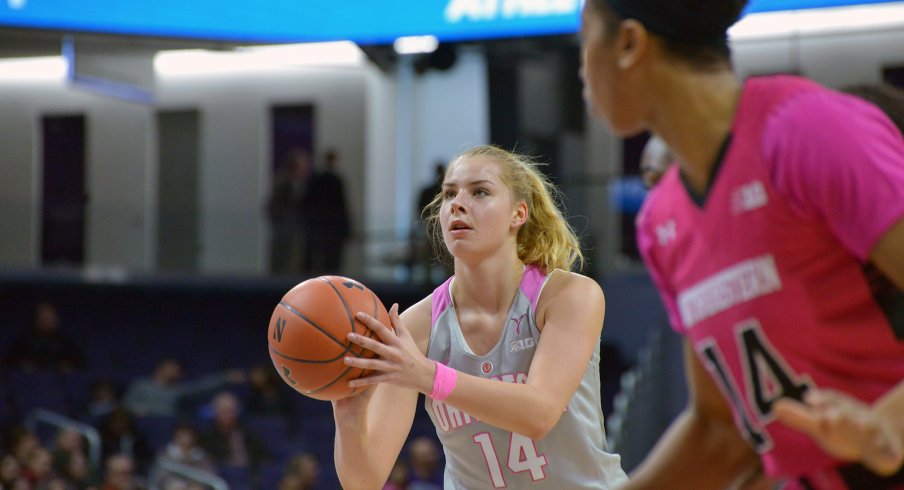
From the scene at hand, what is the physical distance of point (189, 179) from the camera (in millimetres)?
18859

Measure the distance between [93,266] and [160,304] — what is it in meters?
1.94

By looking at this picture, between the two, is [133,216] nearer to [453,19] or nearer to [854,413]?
[453,19]

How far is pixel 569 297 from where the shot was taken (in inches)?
135

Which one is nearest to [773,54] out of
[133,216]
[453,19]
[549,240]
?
[453,19]

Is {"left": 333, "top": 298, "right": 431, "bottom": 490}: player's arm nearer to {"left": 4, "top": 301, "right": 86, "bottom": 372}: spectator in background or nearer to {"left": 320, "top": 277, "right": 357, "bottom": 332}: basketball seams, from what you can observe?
{"left": 320, "top": 277, "right": 357, "bottom": 332}: basketball seams

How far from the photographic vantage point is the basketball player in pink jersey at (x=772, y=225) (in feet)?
5.24

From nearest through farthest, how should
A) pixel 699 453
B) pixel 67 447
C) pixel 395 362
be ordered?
pixel 699 453
pixel 395 362
pixel 67 447

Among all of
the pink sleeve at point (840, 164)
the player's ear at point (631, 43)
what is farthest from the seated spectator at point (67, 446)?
the pink sleeve at point (840, 164)

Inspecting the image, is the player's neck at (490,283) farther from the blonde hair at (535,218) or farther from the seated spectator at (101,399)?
the seated spectator at (101,399)

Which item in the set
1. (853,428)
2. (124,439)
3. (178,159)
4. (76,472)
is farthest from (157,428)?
(853,428)

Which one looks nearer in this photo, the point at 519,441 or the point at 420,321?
the point at 519,441

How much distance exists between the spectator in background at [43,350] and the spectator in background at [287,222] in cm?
322

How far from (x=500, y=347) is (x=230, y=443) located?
9141mm

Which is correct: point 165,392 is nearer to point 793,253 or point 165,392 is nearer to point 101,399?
point 101,399
